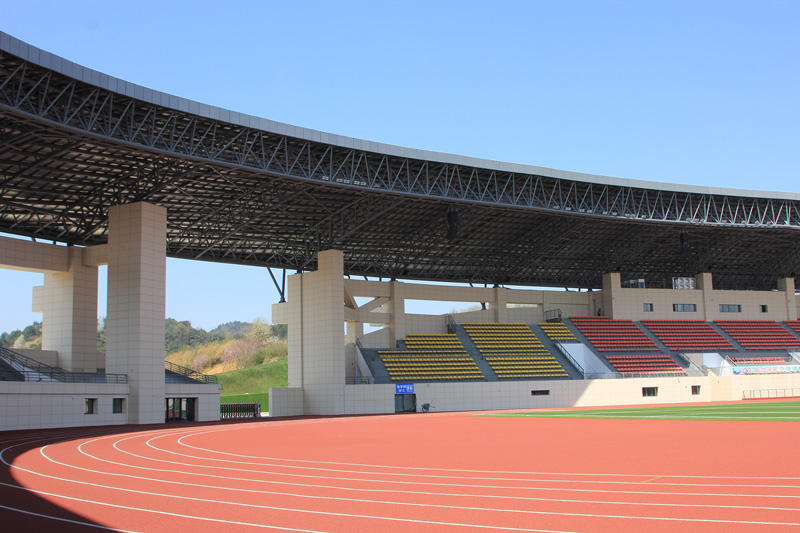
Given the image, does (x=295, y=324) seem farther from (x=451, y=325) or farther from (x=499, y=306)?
(x=499, y=306)

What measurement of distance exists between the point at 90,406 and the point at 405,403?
21449 mm

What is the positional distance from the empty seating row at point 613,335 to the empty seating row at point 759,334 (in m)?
8.73

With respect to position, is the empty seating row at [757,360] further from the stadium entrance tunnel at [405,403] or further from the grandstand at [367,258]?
the stadium entrance tunnel at [405,403]

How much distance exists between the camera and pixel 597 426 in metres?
30.0

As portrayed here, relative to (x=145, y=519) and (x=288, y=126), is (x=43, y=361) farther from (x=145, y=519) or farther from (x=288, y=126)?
(x=145, y=519)

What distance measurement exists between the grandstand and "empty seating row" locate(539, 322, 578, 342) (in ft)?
0.68

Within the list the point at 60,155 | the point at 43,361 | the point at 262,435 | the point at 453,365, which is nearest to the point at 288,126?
the point at 60,155

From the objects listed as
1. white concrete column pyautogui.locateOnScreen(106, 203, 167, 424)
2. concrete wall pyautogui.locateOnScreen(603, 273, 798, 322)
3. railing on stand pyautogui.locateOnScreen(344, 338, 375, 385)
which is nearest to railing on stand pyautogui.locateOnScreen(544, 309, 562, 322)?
concrete wall pyautogui.locateOnScreen(603, 273, 798, 322)

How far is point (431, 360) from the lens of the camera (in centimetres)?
5581

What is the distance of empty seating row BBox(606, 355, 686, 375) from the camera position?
57.9 meters

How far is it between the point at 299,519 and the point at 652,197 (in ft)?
163

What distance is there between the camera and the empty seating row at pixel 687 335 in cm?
6350

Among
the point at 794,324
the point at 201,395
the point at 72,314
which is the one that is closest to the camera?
the point at 201,395

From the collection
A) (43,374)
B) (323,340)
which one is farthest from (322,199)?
(43,374)
